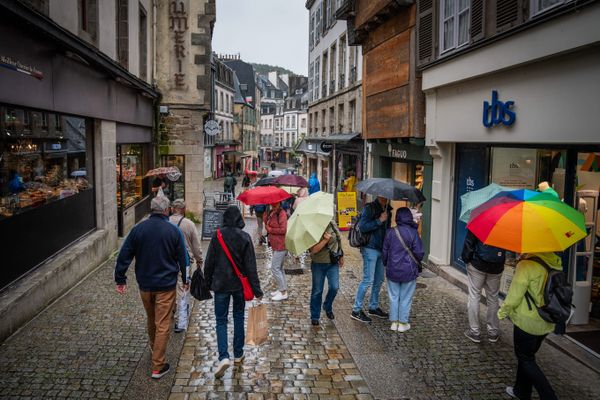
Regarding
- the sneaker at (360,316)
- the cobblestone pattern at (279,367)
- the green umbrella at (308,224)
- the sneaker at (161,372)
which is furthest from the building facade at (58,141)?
the sneaker at (360,316)

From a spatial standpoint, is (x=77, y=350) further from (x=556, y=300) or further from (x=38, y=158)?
(x=556, y=300)

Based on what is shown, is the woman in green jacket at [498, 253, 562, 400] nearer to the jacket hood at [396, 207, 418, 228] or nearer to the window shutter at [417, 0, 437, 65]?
the jacket hood at [396, 207, 418, 228]

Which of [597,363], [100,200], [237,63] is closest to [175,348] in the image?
[597,363]

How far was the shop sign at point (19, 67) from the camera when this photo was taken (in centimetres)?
616

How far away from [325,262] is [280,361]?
1482 millimetres

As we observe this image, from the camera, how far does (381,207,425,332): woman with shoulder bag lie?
21.6 feet

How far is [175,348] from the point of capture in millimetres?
6145

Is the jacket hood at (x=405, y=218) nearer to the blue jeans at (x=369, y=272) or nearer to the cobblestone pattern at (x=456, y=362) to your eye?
the blue jeans at (x=369, y=272)

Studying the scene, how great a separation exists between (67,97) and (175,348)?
16.2ft

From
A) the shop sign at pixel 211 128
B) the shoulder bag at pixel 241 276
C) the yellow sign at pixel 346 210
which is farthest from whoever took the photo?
the shop sign at pixel 211 128

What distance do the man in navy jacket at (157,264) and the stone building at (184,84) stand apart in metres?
12.1

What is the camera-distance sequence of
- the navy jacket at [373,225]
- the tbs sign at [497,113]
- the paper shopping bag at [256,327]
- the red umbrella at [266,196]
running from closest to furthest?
1. the paper shopping bag at [256,327]
2. the navy jacket at [373,225]
3. the tbs sign at [497,113]
4. the red umbrella at [266,196]

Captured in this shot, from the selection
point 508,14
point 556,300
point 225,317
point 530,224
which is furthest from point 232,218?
point 508,14

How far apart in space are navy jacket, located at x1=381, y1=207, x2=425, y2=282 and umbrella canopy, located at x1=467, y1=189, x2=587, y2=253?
1.61 meters
